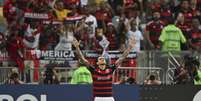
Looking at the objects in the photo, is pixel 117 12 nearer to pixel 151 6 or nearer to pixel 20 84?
pixel 151 6

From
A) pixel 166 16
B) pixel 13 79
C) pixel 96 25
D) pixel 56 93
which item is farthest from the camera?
pixel 166 16

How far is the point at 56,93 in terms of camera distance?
17969 mm

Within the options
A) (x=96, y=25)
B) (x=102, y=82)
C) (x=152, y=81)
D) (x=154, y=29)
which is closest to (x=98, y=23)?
(x=96, y=25)

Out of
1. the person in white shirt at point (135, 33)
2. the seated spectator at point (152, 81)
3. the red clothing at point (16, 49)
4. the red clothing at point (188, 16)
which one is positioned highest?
the red clothing at point (188, 16)

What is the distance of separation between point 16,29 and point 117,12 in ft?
12.0

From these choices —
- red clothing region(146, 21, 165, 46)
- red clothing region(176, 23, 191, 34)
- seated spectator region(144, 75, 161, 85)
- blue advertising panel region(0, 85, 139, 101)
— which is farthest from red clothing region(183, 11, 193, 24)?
blue advertising panel region(0, 85, 139, 101)

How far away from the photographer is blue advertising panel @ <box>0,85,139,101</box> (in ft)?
58.2

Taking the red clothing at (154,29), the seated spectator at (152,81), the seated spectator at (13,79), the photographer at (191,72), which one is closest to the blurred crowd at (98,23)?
the red clothing at (154,29)

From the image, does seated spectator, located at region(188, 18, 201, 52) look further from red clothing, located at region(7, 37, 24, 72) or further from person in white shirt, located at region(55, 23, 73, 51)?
red clothing, located at region(7, 37, 24, 72)

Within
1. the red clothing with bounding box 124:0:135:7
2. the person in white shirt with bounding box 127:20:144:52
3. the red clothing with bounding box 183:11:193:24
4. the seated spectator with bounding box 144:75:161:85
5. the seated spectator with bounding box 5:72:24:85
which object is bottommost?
the seated spectator with bounding box 144:75:161:85

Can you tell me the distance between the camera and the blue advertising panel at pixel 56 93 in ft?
58.2

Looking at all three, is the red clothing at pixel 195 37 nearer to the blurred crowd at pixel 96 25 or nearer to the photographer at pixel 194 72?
the blurred crowd at pixel 96 25

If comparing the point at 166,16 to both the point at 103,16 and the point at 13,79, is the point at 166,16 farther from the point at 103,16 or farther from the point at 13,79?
the point at 13,79

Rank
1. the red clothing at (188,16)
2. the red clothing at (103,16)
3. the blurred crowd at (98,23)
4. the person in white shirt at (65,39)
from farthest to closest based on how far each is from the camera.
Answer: the red clothing at (103,16)
the red clothing at (188,16)
the blurred crowd at (98,23)
the person in white shirt at (65,39)
